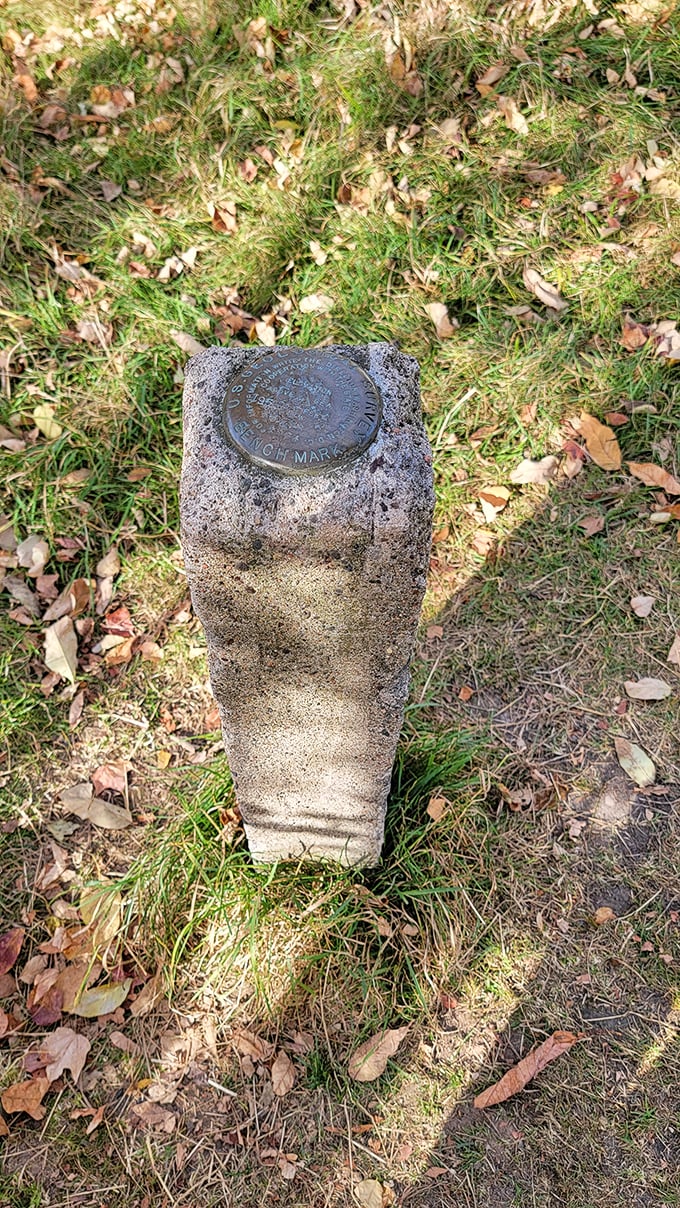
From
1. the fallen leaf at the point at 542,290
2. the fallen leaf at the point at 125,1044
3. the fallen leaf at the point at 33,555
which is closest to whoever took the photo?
the fallen leaf at the point at 125,1044

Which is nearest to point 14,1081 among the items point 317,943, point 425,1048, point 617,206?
point 317,943

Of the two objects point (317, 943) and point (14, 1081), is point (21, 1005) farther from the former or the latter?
point (317, 943)

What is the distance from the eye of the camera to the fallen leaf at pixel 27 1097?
2.32m

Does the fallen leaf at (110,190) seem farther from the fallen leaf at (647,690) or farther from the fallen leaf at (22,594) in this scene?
the fallen leaf at (647,690)

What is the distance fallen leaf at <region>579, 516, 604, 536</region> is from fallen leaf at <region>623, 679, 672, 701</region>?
2.20 feet

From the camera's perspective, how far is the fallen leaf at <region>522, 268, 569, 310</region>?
3.84m

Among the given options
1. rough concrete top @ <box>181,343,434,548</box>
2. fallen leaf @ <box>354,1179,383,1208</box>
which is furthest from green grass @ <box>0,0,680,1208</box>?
rough concrete top @ <box>181,343,434,548</box>

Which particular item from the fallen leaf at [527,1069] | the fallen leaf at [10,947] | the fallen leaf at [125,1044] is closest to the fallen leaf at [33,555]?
the fallen leaf at [10,947]

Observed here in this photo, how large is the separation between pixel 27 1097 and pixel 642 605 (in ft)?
8.76

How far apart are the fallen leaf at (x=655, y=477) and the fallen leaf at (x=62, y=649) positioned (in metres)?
2.43

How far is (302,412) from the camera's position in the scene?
1.67 meters

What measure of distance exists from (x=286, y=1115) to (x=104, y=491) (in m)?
2.42

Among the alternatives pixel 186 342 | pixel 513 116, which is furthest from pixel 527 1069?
pixel 513 116

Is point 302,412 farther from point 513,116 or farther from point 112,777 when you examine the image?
point 513,116
